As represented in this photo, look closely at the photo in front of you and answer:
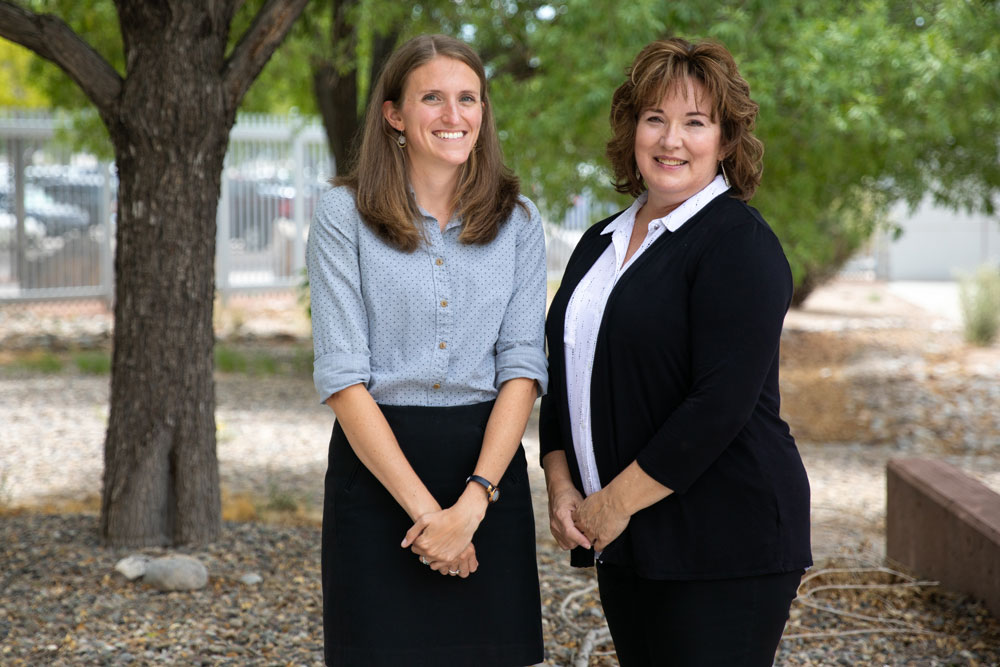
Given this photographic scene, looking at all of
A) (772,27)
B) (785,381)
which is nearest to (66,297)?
(785,381)

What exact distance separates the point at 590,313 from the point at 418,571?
662 mm

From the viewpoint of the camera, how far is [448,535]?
6.93 ft

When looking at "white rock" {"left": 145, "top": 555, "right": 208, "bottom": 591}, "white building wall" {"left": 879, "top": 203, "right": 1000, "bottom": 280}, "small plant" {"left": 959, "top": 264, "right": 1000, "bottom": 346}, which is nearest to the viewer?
"white rock" {"left": 145, "top": 555, "right": 208, "bottom": 591}

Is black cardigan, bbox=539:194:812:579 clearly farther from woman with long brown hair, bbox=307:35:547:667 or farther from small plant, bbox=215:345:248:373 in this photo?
small plant, bbox=215:345:248:373

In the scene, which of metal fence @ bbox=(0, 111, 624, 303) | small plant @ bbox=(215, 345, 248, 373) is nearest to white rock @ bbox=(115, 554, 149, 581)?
small plant @ bbox=(215, 345, 248, 373)

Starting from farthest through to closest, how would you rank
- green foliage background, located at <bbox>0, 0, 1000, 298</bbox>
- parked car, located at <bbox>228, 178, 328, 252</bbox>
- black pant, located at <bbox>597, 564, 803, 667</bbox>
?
parked car, located at <bbox>228, 178, 328, 252</bbox>, green foliage background, located at <bbox>0, 0, 1000, 298</bbox>, black pant, located at <bbox>597, 564, 803, 667</bbox>

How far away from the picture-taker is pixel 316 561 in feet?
14.6

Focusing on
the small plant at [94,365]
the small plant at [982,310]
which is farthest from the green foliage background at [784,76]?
the small plant at [982,310]

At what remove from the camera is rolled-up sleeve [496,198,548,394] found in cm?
221

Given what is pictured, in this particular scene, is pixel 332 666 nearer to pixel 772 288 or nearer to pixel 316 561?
pixel 772 288

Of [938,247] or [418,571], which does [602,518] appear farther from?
[938,247]

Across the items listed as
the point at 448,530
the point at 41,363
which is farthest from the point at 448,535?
the point at 41,363

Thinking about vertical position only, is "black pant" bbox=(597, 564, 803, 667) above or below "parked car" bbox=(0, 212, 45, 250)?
below

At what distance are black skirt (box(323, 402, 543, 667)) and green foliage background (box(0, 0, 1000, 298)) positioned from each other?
456 cm
